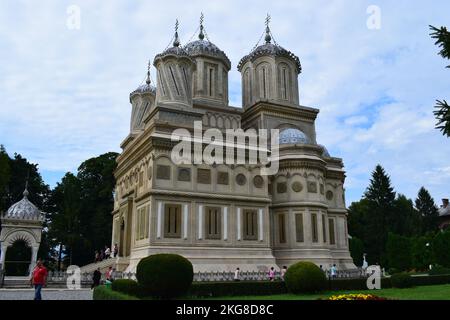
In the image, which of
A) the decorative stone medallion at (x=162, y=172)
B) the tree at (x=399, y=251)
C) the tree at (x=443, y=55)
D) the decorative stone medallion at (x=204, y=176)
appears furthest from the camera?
the tree at (x=399, y=251)

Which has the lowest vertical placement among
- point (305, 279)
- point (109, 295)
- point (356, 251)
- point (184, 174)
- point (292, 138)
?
point (109, 295)

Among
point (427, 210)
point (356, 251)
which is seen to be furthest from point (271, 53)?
point (427, 210)

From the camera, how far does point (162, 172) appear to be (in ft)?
76.6

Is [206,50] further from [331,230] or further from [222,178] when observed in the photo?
[331,230]

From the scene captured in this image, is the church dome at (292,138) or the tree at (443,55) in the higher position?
the church dome at (292,138)

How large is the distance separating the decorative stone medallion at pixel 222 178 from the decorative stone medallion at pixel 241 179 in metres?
0.80

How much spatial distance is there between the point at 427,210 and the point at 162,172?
5286 centimetres

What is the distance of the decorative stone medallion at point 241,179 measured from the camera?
25812 millimetres

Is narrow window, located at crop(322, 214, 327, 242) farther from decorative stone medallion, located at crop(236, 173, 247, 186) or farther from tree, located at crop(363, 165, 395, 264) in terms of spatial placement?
tree, located at crop(363, 165, 395, 264)

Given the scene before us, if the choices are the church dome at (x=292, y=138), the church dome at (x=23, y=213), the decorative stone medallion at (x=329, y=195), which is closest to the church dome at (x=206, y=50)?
the church dome at (x=292, y=138)

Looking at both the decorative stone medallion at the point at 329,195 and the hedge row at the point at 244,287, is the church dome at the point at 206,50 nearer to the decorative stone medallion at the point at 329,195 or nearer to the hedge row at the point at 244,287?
the decorative stone medallion at the point at 329,195

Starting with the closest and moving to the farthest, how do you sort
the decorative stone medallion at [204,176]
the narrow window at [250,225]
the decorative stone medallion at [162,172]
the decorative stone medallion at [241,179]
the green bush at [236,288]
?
1. the green bush at [236,288]
2. the decorative stone medallion at [162,172]
3. the decorative stone medallion at [204,176]
4. the narrow window at [250,225]
5. the decorative stone medallion at [241,179]

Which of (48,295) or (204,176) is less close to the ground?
(204,176)

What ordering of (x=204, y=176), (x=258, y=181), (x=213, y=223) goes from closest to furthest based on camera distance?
(x=213, y=223) < (x=204, y=176) < (x=258, y=181)
